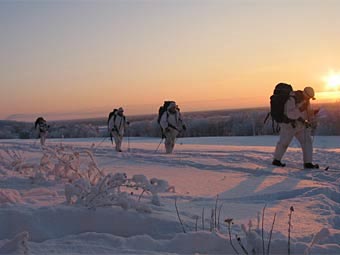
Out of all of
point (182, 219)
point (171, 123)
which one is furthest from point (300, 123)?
point (182, 219)

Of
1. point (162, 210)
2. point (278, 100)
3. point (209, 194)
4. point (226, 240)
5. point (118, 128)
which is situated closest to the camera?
point (226, 240)

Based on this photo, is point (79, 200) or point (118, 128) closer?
point (79, 200)

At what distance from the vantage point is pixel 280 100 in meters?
11.1

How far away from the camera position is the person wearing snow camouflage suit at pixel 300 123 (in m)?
11.0

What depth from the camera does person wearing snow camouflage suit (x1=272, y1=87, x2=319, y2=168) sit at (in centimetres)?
1104

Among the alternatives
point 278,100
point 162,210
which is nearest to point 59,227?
point 162,210

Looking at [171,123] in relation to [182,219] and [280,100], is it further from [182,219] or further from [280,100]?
[182,219]

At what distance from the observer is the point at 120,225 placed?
13.6 feet

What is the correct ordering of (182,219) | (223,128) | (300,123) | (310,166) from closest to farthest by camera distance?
(182,219)
(310,166)
(300,123)
(223,128)

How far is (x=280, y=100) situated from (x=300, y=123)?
2.39ft

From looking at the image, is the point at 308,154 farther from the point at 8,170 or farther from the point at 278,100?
the point at 8,170

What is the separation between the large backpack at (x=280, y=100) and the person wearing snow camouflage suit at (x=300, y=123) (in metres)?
0.09

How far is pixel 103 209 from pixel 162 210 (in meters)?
0.64

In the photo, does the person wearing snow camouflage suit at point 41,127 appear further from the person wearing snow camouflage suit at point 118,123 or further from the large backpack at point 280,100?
the large backpack at point 280,100
